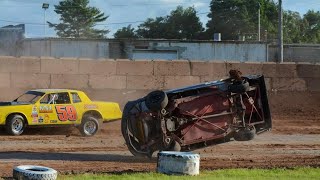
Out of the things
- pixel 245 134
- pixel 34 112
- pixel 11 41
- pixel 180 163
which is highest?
pixel 11 41

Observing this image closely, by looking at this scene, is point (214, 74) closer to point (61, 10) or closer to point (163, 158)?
point (163, 158)

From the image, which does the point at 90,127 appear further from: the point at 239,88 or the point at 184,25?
the point at 184,25

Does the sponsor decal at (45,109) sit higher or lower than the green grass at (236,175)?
higher

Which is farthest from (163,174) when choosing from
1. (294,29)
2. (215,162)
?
(294,29)

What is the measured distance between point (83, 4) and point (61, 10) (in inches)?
137

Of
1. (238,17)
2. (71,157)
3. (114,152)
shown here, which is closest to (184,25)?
(238,17)

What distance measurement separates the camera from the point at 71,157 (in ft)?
47.6

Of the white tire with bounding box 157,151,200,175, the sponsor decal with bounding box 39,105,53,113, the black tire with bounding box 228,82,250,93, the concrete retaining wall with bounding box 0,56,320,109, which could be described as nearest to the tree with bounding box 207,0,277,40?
the concrete retaining wall with bounding box 0,56,320,109

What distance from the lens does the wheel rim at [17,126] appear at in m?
18.8

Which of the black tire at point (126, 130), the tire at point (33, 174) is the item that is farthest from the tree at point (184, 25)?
the tire at point (33, 174)

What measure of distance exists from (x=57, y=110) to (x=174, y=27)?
74.5 m

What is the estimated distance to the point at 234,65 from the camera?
2434cm

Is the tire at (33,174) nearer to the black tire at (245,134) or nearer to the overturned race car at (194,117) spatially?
the overturned race car at (194,117)

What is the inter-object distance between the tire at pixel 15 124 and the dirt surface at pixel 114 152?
26cm
